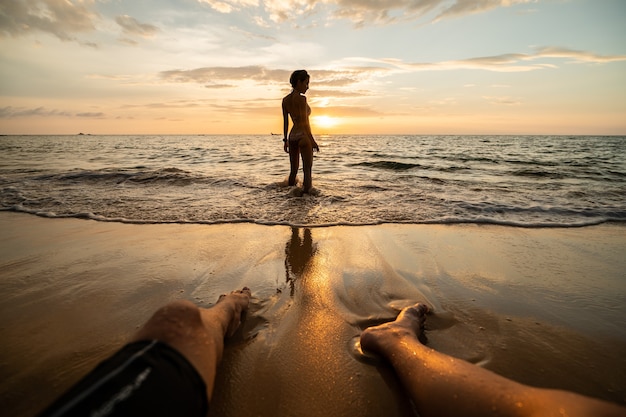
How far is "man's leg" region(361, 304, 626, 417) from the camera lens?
3.41 feet

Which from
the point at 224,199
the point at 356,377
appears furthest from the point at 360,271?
the point at 224,199

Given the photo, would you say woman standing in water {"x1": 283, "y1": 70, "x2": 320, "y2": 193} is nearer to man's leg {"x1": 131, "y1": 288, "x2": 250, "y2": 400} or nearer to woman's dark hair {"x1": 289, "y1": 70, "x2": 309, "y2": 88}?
woman's dark hair {"x1": 289, "y1": 70, "x2": 309, "y2": 88}

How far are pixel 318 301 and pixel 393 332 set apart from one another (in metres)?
0.68

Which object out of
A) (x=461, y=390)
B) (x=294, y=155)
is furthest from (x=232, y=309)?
(x=294, y=155)

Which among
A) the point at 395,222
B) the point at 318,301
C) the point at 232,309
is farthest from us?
the point at 395,222

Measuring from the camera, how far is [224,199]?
5.98 m

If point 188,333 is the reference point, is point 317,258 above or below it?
below

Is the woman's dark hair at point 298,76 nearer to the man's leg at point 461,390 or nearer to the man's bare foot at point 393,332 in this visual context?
the man's bare foot at point 393,332

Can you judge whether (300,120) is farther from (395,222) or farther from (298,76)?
(395,222)

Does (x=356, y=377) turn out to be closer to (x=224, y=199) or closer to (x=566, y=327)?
(x=566, y=327)

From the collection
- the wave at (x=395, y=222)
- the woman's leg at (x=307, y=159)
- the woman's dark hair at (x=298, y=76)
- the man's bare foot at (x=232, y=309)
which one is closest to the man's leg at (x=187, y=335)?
the man's bare foot at (x=232, y=309)

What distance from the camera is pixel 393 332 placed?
5.76ft

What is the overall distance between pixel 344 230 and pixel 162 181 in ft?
20.5

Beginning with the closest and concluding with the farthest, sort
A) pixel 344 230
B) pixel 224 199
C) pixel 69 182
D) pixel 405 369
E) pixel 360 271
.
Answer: pixel 405 369 → pixel 360 271 → pixel 344 230 → pixel 224 199 → pixel 69 182
